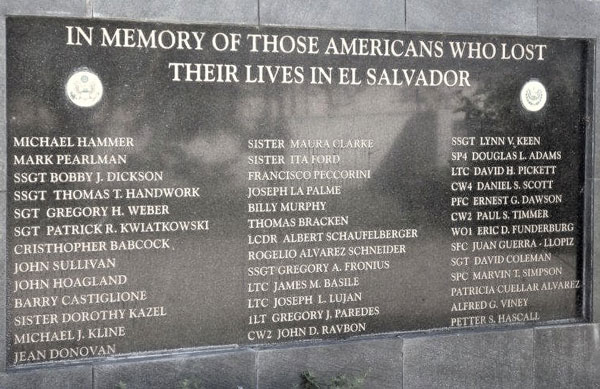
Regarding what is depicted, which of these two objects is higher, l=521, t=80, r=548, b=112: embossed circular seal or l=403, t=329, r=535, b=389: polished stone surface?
l=521, t=80, r=548, b=112: embossed circular seal

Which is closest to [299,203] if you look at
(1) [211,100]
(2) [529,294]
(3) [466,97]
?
(1) [211,100]

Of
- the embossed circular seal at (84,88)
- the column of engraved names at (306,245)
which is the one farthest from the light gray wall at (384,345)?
the embossed circular seal at (84,88)

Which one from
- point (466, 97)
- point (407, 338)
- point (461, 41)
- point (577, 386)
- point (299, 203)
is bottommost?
point (577, 386)

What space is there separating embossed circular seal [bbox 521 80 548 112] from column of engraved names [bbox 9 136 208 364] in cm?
322

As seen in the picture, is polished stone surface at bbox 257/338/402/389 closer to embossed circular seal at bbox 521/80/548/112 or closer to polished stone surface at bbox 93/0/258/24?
embossed circular seal at bbox 521/80/548/112

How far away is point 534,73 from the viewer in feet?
23.4

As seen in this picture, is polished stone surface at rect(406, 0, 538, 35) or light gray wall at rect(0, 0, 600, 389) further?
polished stone surface at rect(406, 0, 538, 35)

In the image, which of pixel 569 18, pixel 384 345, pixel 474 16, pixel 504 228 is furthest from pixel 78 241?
pixel 569 18

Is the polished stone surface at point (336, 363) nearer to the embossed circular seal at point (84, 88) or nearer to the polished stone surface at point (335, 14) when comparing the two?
the embossed circular seal at point (84, 88)

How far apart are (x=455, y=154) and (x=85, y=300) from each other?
3400mm

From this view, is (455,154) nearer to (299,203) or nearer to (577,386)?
(299,203)

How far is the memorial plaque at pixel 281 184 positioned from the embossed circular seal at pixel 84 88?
0.06 ft

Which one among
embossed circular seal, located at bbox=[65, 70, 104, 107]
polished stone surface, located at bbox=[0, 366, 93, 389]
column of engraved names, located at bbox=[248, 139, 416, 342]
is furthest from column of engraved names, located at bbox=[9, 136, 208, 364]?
column of engraved names, located at bbox=[248, 139, 416, 342]

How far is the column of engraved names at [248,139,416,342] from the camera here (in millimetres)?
6430
